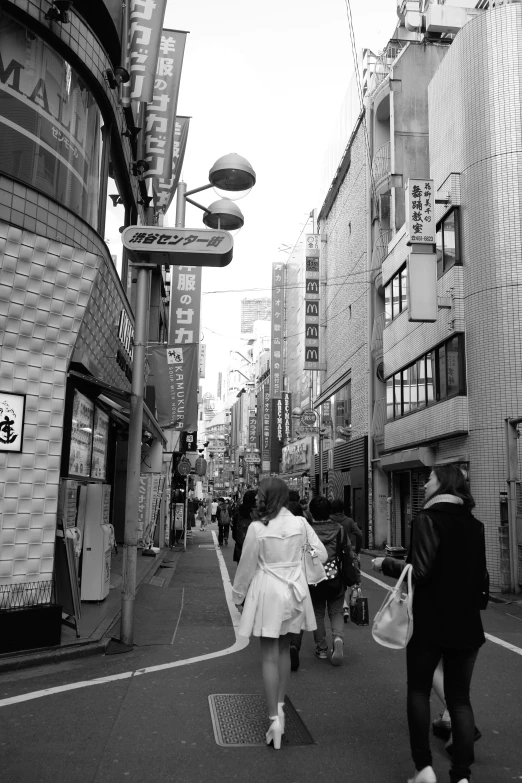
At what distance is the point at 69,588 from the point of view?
7703 mm

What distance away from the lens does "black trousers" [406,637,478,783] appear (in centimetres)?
378

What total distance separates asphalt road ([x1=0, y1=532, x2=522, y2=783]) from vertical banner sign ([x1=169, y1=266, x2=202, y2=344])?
15908 millimetres

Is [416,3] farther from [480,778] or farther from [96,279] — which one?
[480,778]

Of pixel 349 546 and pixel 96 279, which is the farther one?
pixel 96 279

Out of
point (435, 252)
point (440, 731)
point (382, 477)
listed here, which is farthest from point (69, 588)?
point (382, 477)

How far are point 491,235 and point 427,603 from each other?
44.7ft

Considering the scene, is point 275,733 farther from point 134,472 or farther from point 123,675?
point 134,472

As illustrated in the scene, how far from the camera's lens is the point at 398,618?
12.7 feet

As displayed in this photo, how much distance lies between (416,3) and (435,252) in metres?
17.9

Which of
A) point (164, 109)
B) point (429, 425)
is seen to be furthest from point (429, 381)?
point (164, 109)

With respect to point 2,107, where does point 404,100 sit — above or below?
above

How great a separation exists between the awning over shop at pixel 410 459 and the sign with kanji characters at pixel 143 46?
12.8m

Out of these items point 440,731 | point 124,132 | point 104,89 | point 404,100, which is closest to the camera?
point 440,731

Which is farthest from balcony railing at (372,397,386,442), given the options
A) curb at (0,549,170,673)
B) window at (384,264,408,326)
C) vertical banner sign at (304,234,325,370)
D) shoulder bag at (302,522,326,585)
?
shoulder bag at (302,522,326,585)
